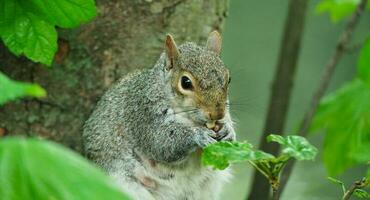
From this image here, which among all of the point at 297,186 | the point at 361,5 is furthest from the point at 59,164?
the point at 297,186

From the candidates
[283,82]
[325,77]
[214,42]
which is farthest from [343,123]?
[214,42]

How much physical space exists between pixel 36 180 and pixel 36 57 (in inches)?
51.8

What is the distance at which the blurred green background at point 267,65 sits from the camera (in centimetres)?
495

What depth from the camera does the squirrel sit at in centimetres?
244

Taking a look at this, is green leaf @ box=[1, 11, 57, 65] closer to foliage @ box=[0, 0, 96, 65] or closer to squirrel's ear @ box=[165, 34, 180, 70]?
foliage @ box=[0, 0, 96, 65]

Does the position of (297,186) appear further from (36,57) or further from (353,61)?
(36,57)

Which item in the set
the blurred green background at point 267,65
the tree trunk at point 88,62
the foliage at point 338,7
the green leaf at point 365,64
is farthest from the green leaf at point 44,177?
the blurred green background at point 267,65

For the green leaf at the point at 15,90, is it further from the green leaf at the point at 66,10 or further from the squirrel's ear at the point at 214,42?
the squirrel's ear at the point at 214,42

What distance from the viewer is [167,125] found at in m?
2.62

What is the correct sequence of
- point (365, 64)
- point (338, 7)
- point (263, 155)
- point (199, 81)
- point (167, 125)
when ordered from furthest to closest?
point (338, 7)
point (365, 64)
point (167, 125)
point (199, 81)
point (263, 155)

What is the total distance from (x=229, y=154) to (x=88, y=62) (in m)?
1.32

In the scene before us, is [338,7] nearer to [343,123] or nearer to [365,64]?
[343,123]

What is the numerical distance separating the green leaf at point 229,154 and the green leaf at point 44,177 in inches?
23.0

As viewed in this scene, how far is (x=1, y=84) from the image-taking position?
115cm
